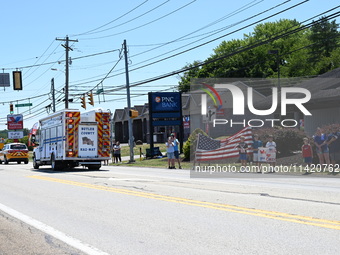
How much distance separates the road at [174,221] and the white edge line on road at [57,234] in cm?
1

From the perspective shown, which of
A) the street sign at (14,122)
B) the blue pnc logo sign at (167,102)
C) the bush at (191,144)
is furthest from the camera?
the street sign at (14,122)

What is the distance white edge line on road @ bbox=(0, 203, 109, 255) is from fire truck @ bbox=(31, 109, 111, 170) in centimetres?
1584

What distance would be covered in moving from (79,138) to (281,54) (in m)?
53.5

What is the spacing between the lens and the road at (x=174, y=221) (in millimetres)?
6992

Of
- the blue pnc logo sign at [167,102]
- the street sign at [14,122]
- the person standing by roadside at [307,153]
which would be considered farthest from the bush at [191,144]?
the street sign at [14,122]

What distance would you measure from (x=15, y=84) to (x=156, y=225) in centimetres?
2552

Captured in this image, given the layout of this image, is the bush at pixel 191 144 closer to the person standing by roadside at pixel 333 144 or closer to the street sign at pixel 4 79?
the person standing by roadside at pixel 333 144

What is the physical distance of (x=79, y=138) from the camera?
A: 27.4 m

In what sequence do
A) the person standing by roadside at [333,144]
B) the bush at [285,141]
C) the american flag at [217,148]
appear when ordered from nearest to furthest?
1. the person standing by roadside at [333,144]
2. the american flag at [217,148]
3. the bush at [285,141]

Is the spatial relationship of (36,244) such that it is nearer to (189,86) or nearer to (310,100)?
(310,100)

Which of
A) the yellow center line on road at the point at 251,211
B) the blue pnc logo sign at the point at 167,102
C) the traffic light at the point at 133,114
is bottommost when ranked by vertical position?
the yellow center line on road at the point at 251,211

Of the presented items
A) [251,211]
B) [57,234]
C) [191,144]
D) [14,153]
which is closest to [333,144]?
[191,144]

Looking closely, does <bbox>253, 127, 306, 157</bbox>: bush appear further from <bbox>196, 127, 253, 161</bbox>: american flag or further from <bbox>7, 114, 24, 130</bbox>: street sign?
<bbox>7, 114, 24, 130</bbox>: street sign

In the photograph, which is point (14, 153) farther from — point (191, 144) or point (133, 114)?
point (191, 144)
